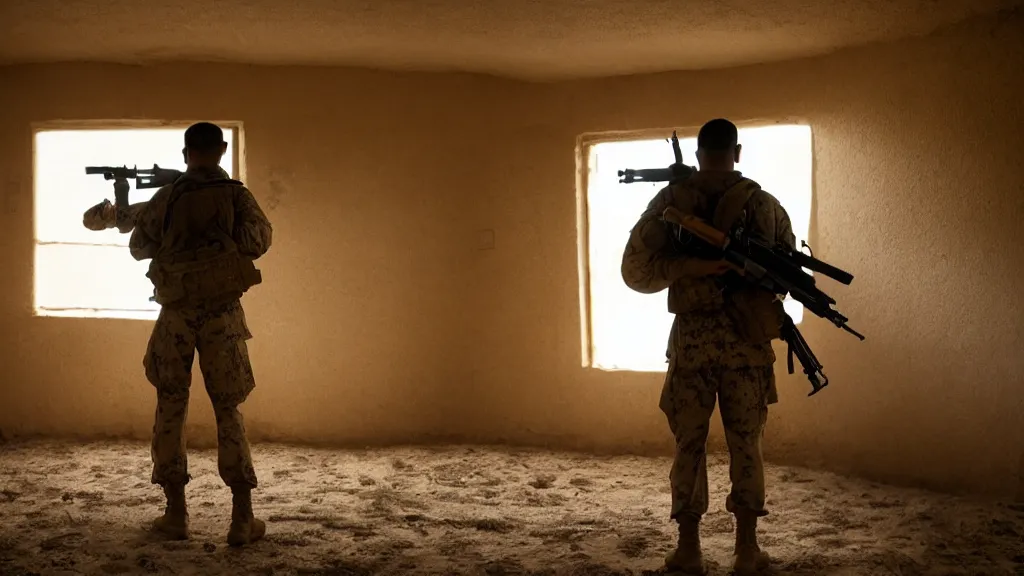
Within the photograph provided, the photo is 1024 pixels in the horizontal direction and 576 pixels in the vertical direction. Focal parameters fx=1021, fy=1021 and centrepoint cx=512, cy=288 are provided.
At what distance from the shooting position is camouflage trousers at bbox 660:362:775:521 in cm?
343

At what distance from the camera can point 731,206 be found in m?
3.38

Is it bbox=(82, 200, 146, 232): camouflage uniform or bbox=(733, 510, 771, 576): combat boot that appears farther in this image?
bbox=(82, 200, 146, 232): camouflage uniform

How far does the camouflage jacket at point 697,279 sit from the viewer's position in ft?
11.2

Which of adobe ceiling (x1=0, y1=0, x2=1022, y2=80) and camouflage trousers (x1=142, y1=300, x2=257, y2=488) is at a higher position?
adobe ceiling (x1=0, y1=0, x2=1022, y2=80)

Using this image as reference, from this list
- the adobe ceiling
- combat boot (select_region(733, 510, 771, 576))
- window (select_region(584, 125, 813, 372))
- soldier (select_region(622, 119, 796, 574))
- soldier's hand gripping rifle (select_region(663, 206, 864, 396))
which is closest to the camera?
soldier's hand gripping rifle (select_region(663, 206, 864, 396))

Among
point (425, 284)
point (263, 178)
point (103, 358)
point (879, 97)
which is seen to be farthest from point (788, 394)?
point (103, 358)

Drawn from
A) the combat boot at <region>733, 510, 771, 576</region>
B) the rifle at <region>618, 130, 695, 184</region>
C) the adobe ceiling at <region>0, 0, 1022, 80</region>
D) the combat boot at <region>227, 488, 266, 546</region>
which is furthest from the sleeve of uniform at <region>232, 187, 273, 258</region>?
the combat boot at <region>733, 510, 771, 576</region>

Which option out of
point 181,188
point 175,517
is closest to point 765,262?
point 181,188

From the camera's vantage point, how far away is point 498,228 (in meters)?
5.92

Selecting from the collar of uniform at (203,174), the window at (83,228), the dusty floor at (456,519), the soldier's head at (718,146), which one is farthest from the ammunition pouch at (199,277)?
the window at (83,228)

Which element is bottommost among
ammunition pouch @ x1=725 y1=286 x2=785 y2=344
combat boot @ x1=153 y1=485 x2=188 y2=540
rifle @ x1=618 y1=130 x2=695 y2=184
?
combat boot @ x1=153 y1=485 x2=188 y2=540

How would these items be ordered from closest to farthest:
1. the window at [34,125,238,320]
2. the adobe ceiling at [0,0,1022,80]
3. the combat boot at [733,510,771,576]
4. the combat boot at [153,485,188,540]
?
the combat boot at [733,510,771,576] < the combat boot at [153,485,188,540] < the adobe ceiling at [0,0,1022,80] < the window at [34,125,238,320]

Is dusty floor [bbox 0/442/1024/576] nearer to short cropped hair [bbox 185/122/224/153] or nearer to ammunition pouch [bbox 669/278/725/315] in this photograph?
ammunition pouch [bbox 669/278/725/315]

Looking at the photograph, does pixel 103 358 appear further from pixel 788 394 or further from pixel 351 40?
pixel 788 394
